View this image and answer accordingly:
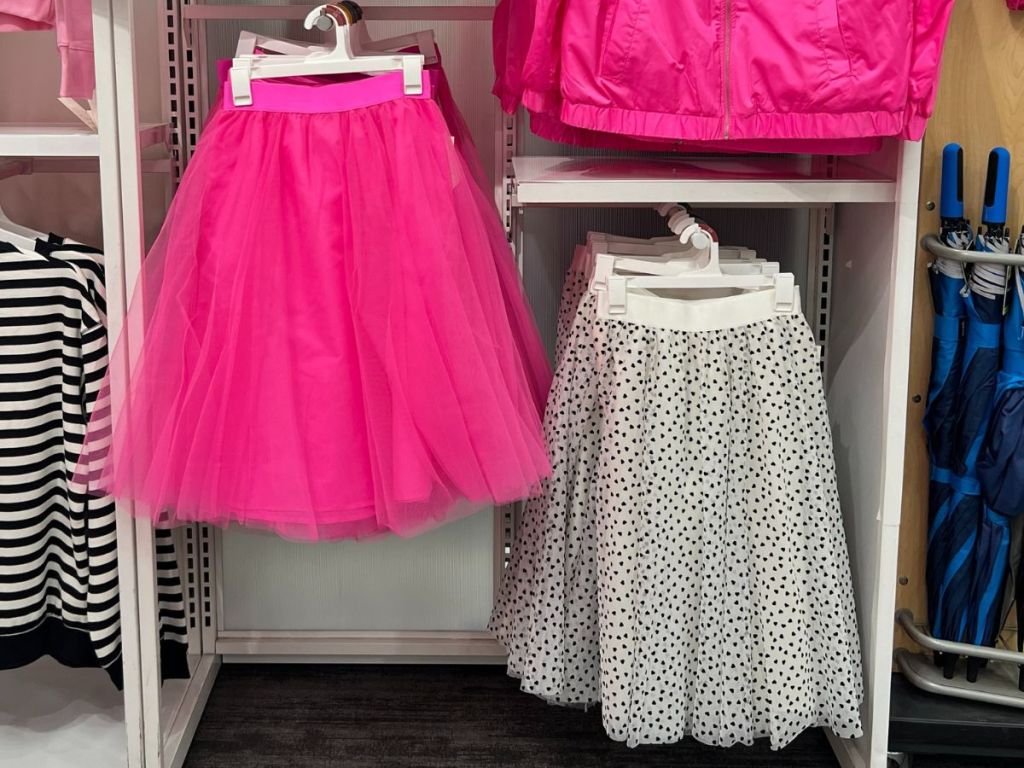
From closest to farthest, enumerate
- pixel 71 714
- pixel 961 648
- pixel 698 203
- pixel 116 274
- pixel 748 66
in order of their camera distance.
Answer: pixel 748 66 < pixel 116 274 < pixel 698 203 < pixel 961 648 < pixel 71 714

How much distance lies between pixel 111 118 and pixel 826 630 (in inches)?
52.7

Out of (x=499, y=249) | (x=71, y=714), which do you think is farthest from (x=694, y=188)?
(x=71, y=714)

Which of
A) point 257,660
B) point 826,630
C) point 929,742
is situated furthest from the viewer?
point 257,660

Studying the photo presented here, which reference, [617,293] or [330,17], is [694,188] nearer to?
[617,293]

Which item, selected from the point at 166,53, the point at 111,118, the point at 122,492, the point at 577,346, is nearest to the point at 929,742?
the point at 577,346

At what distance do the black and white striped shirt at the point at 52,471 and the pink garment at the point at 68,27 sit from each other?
0.83 feet

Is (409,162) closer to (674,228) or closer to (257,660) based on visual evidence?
(674,228)

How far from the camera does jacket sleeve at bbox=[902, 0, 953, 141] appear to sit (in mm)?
1603

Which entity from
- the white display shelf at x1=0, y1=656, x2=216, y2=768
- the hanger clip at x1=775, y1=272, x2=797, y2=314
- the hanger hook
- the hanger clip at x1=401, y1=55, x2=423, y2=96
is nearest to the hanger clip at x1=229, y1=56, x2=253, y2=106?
the hanger hook

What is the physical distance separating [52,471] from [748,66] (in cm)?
122

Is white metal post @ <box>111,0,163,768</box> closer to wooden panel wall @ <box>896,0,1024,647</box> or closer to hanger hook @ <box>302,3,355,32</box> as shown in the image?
hanger hook @ <box>302,3,355,32</box>

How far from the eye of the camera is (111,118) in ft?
5.45

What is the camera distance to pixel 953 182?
1.93 meters

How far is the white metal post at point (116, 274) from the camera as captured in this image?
5.38 ft
